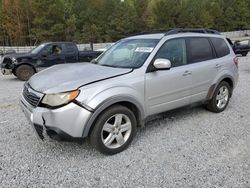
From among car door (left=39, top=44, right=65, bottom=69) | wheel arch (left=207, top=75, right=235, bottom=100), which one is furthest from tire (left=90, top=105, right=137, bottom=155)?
car door (left=39, top=44, right=65, bottom=69)

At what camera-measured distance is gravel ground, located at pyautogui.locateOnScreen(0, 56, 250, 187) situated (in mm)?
2863

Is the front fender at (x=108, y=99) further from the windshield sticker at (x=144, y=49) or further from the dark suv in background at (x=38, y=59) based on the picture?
the dark suv in background at (x=38, y=59)

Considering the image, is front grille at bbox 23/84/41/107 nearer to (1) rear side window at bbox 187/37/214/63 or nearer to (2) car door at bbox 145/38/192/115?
(2) car door at bbox 145/38/192/115

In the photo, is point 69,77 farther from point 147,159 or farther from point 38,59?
point 38,59

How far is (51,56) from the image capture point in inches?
403

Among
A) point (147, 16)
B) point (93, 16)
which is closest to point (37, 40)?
point (93, 16)

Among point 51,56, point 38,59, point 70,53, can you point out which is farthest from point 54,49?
point 38,59

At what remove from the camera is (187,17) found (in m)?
54.5

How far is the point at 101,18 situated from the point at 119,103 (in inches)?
2000

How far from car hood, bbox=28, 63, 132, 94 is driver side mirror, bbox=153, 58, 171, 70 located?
0.41 m

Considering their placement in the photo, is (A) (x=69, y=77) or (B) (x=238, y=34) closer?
(A) (x=69, y=77)

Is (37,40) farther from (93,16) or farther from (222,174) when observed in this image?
(222,174)

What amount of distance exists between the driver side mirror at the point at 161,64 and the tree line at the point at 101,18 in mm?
34986

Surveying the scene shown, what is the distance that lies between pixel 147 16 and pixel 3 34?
29237 mm
